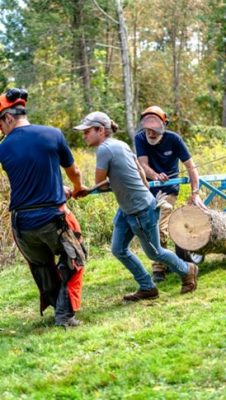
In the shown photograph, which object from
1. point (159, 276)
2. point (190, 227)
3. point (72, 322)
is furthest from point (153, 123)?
point (72, 322)

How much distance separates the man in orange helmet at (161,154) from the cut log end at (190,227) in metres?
0.13

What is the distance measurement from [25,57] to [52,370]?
25559mm

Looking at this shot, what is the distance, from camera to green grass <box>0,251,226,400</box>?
403 cm

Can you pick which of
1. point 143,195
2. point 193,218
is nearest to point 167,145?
point 193,218

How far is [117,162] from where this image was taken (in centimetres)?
587

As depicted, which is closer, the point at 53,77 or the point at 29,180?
the point at 29,180

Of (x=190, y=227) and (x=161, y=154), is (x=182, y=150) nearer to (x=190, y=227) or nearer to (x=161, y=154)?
(x=161, y=154)

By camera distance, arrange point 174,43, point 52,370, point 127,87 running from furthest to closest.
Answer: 1. point 174,43
2. point 127,87
3. point 52,370

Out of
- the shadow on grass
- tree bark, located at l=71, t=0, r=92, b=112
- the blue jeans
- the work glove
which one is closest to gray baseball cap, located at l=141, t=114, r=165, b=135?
the work glove

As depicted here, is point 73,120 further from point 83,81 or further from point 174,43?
point 174,43

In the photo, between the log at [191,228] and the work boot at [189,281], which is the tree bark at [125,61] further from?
the work boot at [189,281]

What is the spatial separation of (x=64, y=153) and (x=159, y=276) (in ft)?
7.49

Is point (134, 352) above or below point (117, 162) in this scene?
below

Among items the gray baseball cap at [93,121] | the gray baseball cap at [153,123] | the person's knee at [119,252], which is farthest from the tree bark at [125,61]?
the gray baseball cap at [93,121]
